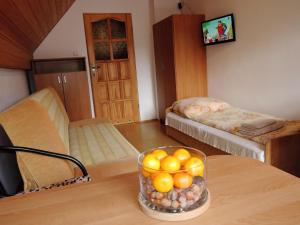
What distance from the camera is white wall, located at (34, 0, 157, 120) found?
14.0ft

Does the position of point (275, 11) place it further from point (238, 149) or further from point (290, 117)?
point (238, 149)

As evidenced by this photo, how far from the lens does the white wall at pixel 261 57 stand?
102 inches

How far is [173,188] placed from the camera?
0.73m

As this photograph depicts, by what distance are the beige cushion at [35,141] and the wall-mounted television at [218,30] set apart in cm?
272

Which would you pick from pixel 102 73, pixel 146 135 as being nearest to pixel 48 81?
pixel 102 73

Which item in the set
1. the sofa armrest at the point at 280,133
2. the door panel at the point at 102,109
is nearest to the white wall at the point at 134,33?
the door panel at the point at 102,109

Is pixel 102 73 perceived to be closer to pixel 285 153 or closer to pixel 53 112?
pixel 53 112

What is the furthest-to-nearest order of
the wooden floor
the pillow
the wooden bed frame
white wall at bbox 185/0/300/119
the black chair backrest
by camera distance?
the wooden floor
the pillow
white wall at bbox 185/0/300/119
the wooden bed frame
the black chair backrest

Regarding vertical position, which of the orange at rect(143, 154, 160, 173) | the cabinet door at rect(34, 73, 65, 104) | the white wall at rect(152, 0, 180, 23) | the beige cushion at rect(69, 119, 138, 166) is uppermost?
the white wall at rect(152, 0, 180, 23)

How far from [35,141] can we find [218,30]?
9.69ft

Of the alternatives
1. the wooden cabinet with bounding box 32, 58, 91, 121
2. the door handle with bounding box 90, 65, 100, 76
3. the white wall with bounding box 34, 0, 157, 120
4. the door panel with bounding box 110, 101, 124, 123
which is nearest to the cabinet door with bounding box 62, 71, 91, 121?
the wooden cabinet with bounding box 32, 58, 91, 121

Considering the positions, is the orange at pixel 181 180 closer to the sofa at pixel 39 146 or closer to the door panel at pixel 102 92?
the sofa at pixel 39 146

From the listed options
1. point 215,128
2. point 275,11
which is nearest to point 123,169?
point 215,128

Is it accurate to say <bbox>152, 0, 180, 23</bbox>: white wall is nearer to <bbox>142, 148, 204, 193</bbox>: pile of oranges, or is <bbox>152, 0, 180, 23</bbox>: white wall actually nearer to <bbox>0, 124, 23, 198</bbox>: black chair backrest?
<bbox>0, 124, 23, 198</bbox>: black chair backrest
